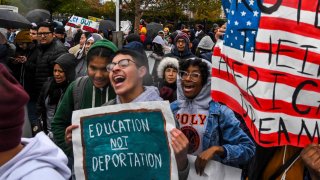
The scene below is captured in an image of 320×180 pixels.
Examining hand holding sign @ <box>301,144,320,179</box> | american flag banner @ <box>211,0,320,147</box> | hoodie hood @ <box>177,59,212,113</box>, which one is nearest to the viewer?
hand holding sign @ <box>301,144,320,179</box>

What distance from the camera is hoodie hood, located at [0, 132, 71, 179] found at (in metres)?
1.69

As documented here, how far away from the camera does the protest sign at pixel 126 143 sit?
2.76 metres

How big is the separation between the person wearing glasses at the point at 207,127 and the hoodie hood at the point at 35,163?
4.63 ft

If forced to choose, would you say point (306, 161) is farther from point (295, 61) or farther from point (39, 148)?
point (39, 148)

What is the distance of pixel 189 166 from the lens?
297cm

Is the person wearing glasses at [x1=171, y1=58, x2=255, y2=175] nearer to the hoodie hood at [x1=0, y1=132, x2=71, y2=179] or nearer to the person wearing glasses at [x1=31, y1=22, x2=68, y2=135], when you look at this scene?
the hoodie hood at [x1=0, y1=132, x2=71, y2=179]

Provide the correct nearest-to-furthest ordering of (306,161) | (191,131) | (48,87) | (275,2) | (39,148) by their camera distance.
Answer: (39,148) < (306,161) < (275,2) < (191,131) < (48,87)

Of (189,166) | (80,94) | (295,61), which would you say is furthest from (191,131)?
(295,61)

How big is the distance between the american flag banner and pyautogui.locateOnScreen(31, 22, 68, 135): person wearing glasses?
394cm

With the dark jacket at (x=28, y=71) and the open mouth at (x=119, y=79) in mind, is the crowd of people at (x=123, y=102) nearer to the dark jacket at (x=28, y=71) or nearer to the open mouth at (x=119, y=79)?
the open mouth at (x=119, y=79)

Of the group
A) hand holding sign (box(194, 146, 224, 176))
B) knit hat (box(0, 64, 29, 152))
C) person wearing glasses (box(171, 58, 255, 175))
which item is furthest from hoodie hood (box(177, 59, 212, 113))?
knit hat (box(0, 64, 29, 152))

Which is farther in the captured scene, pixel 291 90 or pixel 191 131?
pixel 191 131

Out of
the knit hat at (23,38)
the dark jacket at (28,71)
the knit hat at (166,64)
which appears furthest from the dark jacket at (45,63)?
the knit hat at (166,64)

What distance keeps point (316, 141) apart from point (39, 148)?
4.39 feet
